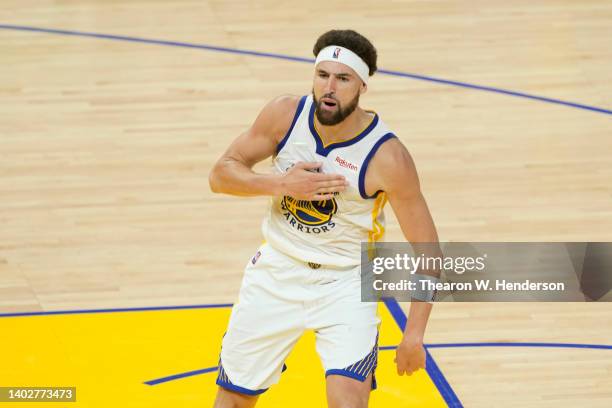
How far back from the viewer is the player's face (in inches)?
216

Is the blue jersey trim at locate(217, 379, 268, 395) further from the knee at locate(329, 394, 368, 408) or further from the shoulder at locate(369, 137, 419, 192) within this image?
the shoulder at locate(369, 137, 419, 192)

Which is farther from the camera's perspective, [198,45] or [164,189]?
[198,45]

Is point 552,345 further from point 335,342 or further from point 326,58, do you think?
point 326,58

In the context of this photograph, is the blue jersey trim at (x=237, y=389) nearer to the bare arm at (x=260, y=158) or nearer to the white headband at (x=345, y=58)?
the bare arm at (x=260, y=158)

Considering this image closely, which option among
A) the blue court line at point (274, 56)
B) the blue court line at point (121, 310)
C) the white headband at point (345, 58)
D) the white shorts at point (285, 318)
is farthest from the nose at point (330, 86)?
the blue court line at point (274, 56)

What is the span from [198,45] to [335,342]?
23.8 ft

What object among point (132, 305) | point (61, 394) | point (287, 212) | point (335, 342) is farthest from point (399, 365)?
point (132, 305)

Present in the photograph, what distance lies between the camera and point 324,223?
567 cm

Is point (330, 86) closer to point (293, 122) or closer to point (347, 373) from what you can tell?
point (293, 122)

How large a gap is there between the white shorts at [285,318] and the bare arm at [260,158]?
407 mm

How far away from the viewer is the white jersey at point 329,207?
561cm

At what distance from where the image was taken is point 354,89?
556 cm

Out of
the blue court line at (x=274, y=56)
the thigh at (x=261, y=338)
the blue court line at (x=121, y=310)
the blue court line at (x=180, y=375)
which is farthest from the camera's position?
the blue court line at (x=274, y=56)

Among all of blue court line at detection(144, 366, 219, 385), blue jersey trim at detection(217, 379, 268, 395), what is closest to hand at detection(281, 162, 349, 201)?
blue jersey trim at detection(217, 379, 268, 395)
